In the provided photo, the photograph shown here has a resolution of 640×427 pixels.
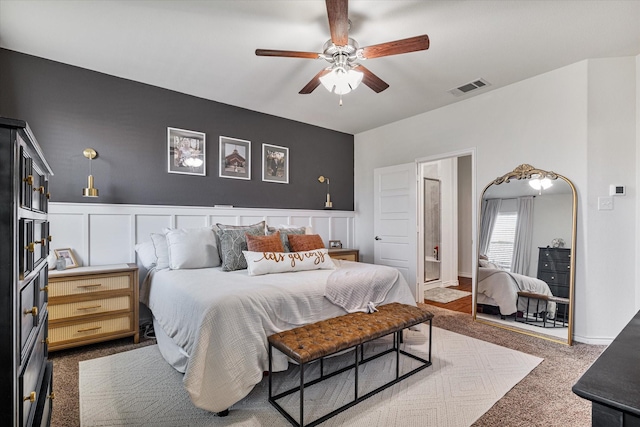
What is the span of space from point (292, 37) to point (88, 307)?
Result: 291 cm

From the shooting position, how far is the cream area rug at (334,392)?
1897 millimetres

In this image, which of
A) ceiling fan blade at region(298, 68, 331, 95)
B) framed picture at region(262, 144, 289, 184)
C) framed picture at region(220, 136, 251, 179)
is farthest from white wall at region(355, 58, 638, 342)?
framed picture at region(220, 136, 251, 179)

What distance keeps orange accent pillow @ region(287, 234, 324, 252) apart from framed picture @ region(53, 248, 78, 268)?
2054mm

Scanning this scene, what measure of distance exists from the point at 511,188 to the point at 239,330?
3286mm

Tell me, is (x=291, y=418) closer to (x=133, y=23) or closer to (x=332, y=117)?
(x=133, y=23)

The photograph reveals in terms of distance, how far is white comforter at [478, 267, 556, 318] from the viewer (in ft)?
10.9

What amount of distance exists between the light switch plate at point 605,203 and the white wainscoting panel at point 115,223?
3853mm

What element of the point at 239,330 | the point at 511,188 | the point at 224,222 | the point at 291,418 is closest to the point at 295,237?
the point at 224,222

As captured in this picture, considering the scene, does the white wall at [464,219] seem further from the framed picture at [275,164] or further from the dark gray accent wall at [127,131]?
the framed picture at [275,164]

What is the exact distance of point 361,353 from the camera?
2.64 m

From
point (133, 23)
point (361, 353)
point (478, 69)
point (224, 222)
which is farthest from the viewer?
point (224, 222)

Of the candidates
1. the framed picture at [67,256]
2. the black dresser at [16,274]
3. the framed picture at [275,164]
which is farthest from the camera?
the framed picture at [275,164]

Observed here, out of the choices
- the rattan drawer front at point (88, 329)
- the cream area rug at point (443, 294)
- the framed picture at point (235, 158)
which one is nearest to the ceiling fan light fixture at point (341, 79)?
the framed picture at point (235, 158)

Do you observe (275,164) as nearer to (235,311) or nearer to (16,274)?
(235,311)
